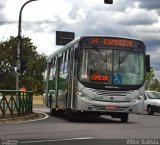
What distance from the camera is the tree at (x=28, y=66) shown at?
9269cm

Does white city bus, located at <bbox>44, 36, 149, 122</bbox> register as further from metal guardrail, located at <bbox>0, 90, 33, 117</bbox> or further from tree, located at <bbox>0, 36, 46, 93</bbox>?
tree, located at <bbox>0, 36, 46, 93</bbox>

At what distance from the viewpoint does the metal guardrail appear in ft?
74.9

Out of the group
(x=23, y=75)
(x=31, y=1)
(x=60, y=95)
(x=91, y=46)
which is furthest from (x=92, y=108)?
(x=23, y=75)

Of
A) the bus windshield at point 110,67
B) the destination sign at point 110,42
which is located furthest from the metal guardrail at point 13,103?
the destination sign at point 110,42

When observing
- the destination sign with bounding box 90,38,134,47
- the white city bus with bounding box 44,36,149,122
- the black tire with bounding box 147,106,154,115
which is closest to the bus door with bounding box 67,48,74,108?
the white city bus with bounding box 44,36,149,122

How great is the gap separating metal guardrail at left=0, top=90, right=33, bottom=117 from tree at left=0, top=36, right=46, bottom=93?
64.5 metres

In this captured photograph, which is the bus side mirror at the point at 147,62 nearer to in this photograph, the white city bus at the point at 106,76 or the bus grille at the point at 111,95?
the white city bus at the point at 106,76

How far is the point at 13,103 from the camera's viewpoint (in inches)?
934

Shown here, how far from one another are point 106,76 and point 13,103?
4316 millimetres

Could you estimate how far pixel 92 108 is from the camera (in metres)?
21.9

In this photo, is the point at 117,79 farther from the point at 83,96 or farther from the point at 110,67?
the point at 83,96

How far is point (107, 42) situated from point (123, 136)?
801 centimetres

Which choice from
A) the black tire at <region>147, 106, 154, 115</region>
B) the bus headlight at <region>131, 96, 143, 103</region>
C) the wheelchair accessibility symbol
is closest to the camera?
the wheelchair accessibility symbol

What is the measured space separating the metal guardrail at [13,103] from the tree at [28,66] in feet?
211
